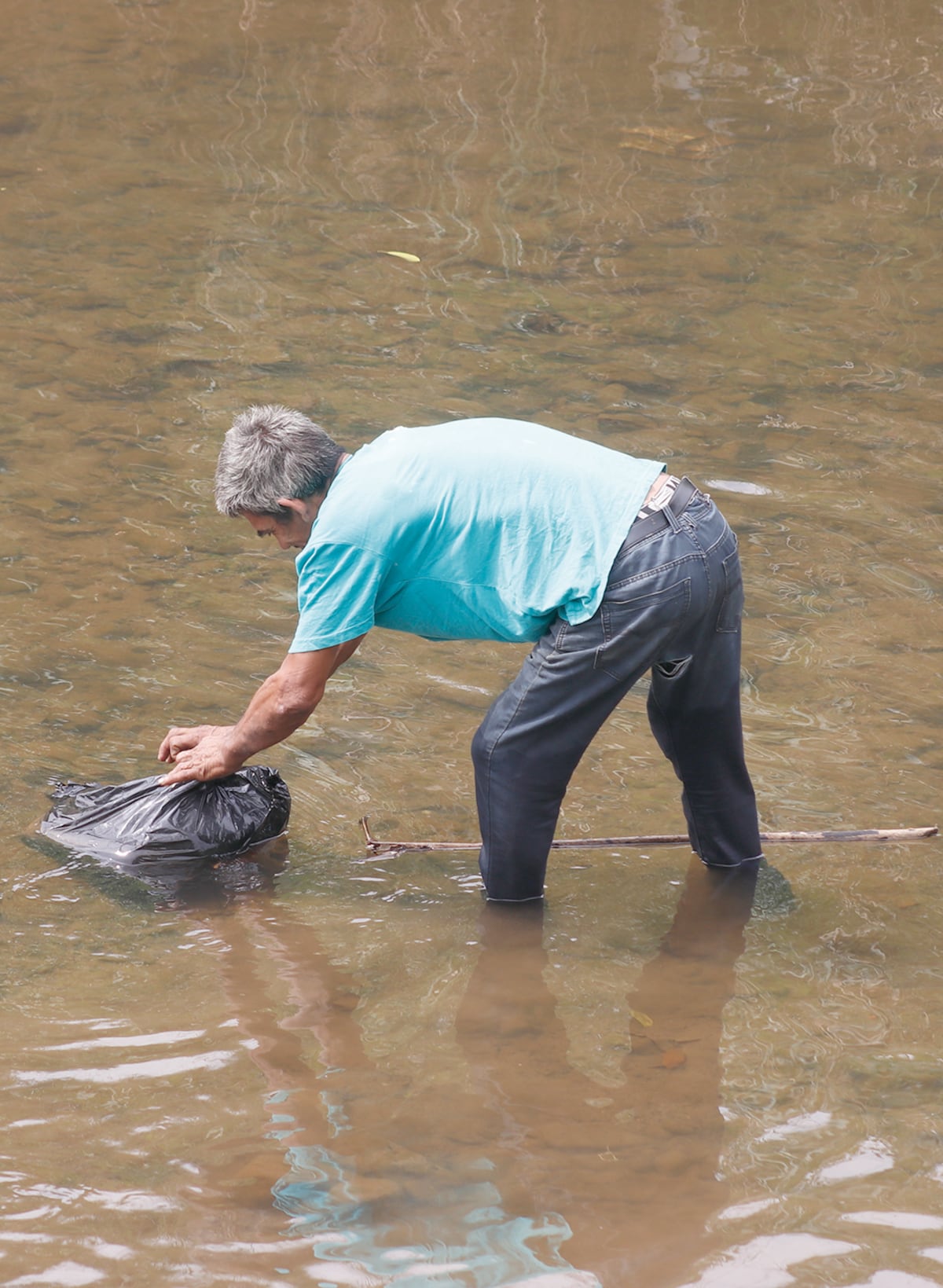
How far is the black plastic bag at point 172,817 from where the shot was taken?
4.11 metres

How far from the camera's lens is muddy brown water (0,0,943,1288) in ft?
9.52

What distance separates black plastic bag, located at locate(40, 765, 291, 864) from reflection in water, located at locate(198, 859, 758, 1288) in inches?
11.5

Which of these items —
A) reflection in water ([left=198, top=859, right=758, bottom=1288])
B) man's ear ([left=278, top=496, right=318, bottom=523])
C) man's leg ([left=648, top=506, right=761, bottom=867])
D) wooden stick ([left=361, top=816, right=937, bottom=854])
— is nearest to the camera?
reflection in water ([left=198, top=859, right=758, bottom=1288])

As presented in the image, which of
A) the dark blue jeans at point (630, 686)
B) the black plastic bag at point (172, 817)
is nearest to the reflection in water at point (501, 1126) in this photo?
the black plastic bag at point (172, 817)

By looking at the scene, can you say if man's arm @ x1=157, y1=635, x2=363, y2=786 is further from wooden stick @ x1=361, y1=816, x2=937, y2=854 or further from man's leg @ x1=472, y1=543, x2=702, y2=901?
wooden stick @ x1=361, y1=816, x2=937, y2=854

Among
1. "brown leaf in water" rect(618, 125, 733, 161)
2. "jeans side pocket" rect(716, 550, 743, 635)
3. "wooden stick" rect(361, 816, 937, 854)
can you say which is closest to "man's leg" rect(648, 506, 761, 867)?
"jeans side pocket" rect(716, 550, 743, 635)

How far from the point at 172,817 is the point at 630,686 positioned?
142 centimetres

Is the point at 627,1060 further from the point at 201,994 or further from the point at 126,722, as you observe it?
the point at 126,722

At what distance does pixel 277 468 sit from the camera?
3.43 metres

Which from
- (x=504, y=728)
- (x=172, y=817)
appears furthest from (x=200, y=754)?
(x=504, y=728)

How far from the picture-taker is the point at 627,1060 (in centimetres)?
340

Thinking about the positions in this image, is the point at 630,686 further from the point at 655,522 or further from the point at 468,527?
the point at 468,527

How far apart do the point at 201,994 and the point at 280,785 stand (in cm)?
86

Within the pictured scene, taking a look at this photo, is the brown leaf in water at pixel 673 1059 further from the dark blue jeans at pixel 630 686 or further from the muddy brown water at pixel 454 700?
the dark blue jeans at pixel 630 686
